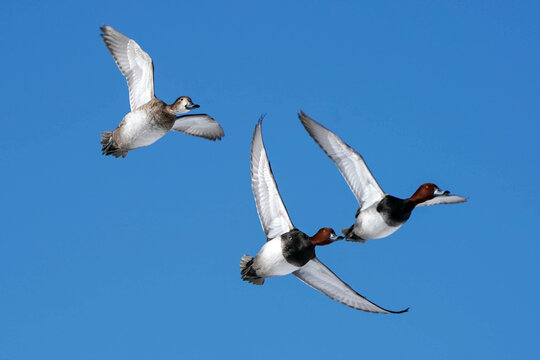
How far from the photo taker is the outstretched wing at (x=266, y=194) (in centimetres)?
1527

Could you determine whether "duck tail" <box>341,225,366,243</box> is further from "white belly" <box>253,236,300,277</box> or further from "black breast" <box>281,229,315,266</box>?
"white belly" <box>253,236,300,277</box>

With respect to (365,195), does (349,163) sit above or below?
above

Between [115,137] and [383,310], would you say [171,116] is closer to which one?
[115,137]

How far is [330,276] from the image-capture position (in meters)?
15.5

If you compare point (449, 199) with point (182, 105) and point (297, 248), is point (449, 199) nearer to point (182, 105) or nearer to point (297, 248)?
point (297, 248)

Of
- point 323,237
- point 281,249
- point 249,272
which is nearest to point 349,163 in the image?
point 323,237

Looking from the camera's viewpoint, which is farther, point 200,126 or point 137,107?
point 200,126

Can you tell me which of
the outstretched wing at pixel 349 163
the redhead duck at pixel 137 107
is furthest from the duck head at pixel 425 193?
the redhead duck at pixel 137 107

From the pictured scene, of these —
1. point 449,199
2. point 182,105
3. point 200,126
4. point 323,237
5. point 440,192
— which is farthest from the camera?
point 200,126

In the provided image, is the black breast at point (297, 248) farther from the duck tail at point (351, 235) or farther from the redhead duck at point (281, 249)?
the duck tail at point (351, 235)

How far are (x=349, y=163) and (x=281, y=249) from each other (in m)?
2.85

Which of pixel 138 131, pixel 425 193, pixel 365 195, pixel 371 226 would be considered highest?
pixel 138 131

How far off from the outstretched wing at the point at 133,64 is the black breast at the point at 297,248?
514cm

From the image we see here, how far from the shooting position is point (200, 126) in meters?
19.3
